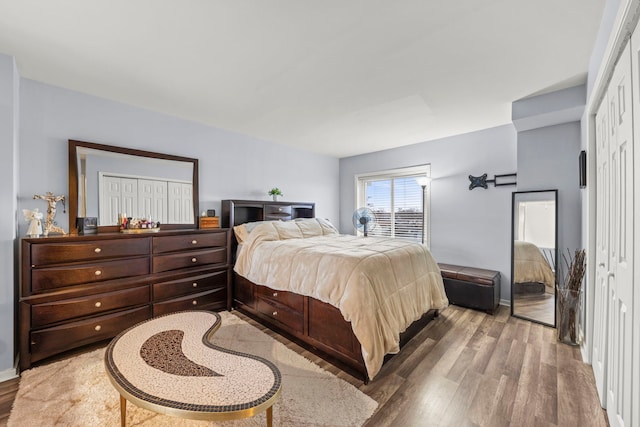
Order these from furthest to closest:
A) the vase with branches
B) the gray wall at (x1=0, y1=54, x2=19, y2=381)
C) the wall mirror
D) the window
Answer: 1. the window
2. the wall mirror
3. the vase with branches
4. the gray wall at (x1=0, y1=54, x2=19, y2=381)

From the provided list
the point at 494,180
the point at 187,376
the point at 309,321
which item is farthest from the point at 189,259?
the point at 494,180

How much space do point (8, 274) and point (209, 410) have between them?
216 centimetres

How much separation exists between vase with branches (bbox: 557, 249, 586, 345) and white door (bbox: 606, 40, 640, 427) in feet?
3.53

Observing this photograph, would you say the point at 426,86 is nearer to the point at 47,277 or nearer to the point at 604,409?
the point at 604,409

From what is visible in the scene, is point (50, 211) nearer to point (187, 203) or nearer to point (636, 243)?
point (187, 203)

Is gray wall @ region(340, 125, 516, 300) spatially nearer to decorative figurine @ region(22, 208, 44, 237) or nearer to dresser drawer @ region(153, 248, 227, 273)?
dresser drawer @ region(153, 248, 227, 273)

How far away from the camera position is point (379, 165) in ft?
16.7

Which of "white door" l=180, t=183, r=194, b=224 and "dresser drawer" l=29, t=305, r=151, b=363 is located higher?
"white door" l=180, t=183, r=194, b=224

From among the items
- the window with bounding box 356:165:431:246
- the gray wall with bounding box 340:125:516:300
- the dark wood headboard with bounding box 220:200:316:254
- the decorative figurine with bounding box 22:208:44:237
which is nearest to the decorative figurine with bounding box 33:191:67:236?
the decorative figurine with bounding box 22:208:44:237

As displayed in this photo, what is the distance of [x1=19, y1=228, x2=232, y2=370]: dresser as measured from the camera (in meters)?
2.09

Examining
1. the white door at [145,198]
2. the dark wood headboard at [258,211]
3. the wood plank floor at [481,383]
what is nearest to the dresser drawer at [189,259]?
the dark wood headboard at [258,211]

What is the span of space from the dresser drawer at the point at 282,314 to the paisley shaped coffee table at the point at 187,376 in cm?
89

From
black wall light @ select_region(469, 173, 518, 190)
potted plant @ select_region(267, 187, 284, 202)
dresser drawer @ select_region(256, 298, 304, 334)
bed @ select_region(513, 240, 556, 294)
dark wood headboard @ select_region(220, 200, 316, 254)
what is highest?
black wall light @ select_region(469, 173, 518, 190)

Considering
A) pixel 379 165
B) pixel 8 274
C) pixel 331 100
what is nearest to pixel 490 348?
pixel 331 100
